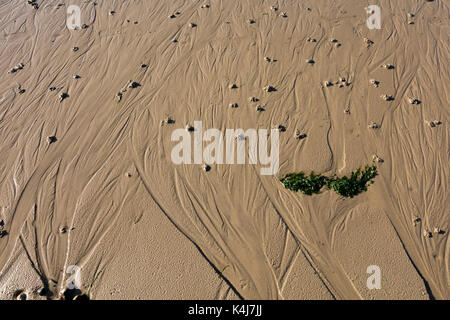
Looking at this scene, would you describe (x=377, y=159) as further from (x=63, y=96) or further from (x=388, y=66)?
(x=63, y=96)

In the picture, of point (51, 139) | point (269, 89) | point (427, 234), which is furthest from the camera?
point (269, 89)

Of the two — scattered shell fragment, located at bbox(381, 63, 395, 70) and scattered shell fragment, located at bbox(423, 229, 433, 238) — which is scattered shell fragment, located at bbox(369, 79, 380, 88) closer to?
scattered shell fragment, located at bbox(381, 63, 395, 70)

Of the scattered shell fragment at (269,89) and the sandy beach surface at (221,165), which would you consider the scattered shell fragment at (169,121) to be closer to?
the sandy beach surface at (221,165)

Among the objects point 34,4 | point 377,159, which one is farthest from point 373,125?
point 34,4

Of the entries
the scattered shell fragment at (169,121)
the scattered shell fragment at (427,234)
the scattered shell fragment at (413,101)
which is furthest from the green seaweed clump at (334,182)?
the scattered shell fragment at (169,121)
